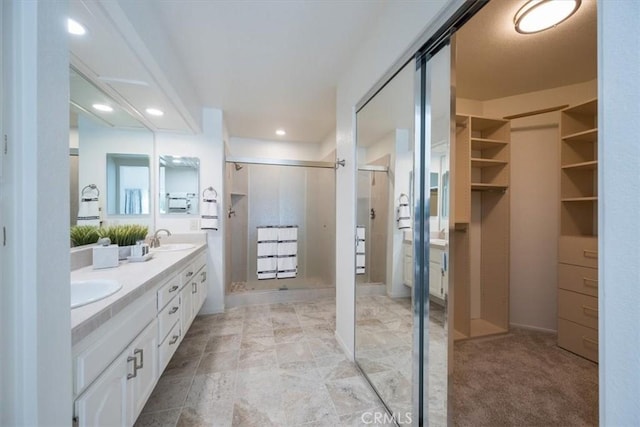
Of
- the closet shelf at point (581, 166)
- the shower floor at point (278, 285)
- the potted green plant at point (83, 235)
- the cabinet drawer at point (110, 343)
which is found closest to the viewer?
the cabinet drawer at point (110, 343)

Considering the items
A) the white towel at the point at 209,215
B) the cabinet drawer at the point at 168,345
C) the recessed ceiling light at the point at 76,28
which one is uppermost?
the recessed ceiling light at the point at 76,28

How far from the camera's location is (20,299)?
52cm

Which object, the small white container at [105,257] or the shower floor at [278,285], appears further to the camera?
the shower floor at [278,285]

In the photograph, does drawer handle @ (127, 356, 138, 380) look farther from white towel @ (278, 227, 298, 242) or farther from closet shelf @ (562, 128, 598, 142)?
closet shelf @ (562, 128, 598, 142)

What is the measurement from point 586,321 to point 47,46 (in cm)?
334

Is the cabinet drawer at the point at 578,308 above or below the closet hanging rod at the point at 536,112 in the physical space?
below

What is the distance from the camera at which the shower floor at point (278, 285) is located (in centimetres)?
346

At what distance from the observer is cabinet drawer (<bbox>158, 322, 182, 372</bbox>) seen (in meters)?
1.44

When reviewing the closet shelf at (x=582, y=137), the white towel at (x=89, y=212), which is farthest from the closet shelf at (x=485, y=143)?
the white towel at (x=89, y=212)

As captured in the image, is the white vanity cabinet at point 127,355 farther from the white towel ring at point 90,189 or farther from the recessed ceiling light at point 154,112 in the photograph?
the recessed ceiling light at point 154,112

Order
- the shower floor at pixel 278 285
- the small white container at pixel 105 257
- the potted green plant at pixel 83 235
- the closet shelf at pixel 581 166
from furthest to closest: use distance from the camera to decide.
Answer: the shower floor at pixel 278 285 → the closet shelf at pixel 581 166 → the potted green plant at pixel 83 235 → the small white container at pixel 105 257

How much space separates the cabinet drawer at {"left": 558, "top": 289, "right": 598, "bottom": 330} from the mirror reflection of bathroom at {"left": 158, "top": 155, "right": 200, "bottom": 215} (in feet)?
12.4

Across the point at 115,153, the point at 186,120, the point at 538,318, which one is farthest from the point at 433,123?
the point at 115,153

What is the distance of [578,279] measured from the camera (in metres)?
2.02
